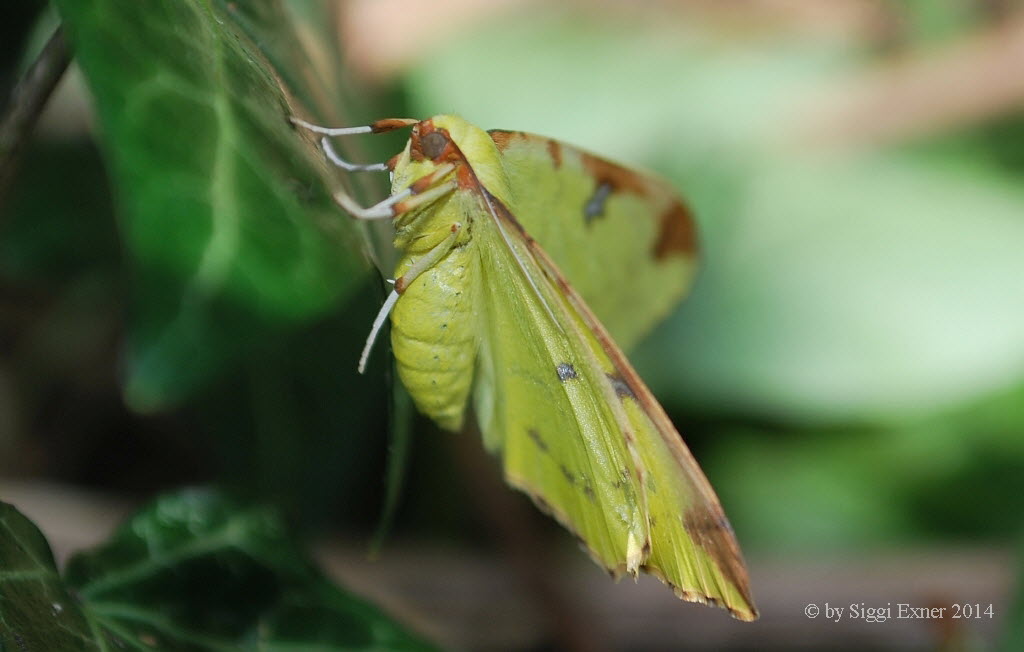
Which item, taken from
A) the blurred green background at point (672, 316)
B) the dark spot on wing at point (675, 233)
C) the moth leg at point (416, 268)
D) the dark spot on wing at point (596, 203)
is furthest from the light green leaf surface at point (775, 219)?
the moth leg at point (416, 268)

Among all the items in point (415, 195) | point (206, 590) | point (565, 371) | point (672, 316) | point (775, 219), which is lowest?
point (206, 590)

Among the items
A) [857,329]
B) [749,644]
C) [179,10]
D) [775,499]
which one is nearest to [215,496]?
[179,10]

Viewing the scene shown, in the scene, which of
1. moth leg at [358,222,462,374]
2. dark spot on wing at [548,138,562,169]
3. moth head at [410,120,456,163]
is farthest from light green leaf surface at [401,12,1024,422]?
moth head at [410,120,456,163]

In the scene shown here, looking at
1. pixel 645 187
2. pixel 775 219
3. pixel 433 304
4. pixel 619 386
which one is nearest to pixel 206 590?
pixel 433 304

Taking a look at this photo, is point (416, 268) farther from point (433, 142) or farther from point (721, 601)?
point (721, 601)

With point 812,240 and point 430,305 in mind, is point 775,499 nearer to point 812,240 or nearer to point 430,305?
point 812,240
